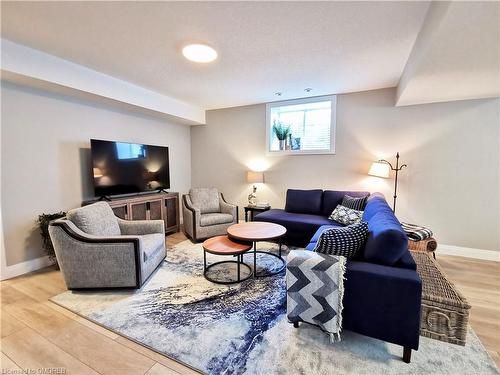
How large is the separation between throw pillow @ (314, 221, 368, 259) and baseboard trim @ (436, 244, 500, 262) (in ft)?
9.13

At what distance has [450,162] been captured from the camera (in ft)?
11.5

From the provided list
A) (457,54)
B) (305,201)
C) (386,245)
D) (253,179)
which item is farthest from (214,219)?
(457,54)

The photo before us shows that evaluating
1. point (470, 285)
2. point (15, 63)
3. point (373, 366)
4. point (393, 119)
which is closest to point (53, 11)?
point (15, 63)

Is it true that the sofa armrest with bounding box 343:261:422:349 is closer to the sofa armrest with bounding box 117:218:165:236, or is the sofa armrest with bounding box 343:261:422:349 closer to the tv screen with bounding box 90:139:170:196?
the sofa armrest with bounding box 117:218:165:236

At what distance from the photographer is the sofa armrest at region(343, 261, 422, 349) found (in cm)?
148

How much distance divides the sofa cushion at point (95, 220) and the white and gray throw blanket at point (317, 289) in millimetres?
2136

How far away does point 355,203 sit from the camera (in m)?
3.56

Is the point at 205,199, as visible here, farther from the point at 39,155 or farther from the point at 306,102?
the point at 306,102

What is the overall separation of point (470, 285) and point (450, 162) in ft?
5.89

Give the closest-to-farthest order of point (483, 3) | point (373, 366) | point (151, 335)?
point (483, 3) → point (373, 366) → point (151, 335)

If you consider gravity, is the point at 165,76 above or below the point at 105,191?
above

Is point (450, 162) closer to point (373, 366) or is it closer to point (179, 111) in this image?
point (373, 366)

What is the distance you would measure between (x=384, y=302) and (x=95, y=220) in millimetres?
2829

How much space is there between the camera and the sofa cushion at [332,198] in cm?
388
